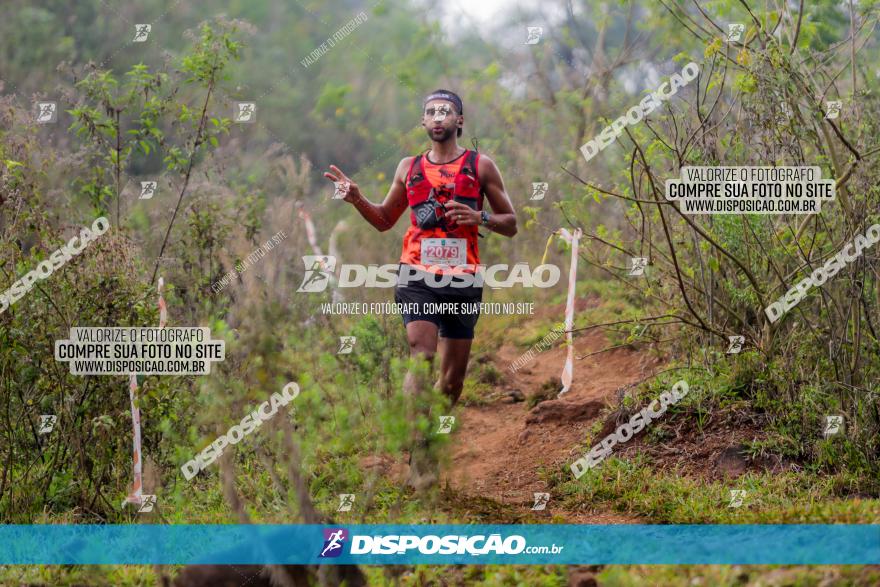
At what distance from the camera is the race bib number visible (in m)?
5.98

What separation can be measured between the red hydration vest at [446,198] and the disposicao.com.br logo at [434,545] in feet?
5.94

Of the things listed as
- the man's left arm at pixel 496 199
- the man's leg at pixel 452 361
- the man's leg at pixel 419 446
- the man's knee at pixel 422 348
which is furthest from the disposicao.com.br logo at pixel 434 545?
the man's left arm at pixel 496 199

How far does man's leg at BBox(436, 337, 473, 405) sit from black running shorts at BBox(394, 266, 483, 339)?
42mm

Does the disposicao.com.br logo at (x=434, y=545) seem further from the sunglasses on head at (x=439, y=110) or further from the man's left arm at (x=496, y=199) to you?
the sunglasses on head at (x=439, y=110)

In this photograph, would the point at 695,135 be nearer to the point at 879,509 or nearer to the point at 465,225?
the point at 465,225

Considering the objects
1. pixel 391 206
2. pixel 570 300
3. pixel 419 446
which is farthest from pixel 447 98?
pixel 419 446

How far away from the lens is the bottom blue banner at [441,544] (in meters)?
4.19

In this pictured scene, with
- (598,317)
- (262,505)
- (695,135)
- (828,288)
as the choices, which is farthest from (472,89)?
(262,505)

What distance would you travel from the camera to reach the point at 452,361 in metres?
6.14

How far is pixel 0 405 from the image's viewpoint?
5.60 metres

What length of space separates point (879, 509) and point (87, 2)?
42.2 feet

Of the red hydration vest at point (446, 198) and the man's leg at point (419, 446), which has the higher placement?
the red hydration vest at point (446, 198)

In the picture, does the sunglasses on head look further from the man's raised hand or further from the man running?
the man's raised hand

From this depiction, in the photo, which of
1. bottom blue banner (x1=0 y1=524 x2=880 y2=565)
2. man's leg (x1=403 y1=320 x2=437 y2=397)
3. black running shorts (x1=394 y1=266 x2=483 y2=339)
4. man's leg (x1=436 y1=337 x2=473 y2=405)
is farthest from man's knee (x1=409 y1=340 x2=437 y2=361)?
bottom blue banner (x1=0 y1=524 x2=880 y2=565)
